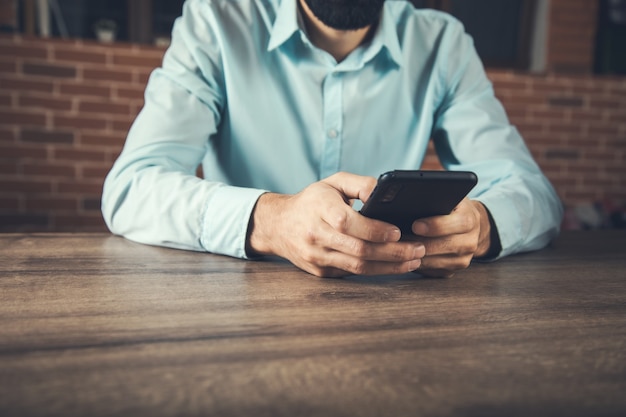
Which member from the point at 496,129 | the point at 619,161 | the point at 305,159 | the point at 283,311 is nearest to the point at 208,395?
the point at 283,311

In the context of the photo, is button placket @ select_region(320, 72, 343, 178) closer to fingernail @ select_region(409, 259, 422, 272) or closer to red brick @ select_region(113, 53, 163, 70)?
fingernail @ select_region(409, 259, 422, 272)

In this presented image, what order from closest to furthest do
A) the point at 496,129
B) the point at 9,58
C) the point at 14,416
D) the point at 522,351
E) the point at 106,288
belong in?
the point at 14,416, the point at 522,351, the point at 106,288, the point at 496,129, the point at 9,58

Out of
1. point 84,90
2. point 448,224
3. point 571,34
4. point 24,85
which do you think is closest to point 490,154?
point 448,224

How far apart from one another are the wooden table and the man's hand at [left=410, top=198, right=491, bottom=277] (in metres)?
0.02

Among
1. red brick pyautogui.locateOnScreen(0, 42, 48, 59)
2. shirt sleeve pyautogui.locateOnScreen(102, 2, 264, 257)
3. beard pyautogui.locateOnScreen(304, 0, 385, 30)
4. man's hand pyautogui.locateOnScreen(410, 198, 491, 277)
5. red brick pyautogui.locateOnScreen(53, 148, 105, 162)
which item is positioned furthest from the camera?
red brick pyautogui.locateOnScreen(53, 148, 105, 162)

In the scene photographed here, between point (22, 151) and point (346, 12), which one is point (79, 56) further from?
point (346, 12)

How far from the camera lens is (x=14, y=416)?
309 millimetres

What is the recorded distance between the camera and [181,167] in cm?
103

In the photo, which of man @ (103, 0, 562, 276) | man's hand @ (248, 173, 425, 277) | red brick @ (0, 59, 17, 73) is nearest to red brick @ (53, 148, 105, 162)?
red brick @ (0, 59, 17, 73)

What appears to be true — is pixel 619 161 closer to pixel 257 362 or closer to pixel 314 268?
pixel 314 268

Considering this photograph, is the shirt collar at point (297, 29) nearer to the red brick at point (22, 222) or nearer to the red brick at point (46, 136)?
the red brick at point (46, 136)

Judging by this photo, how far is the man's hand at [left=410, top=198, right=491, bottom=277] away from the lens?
2.21 feet

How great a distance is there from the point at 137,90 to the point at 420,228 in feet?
6.84

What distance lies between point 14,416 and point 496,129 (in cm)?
108
